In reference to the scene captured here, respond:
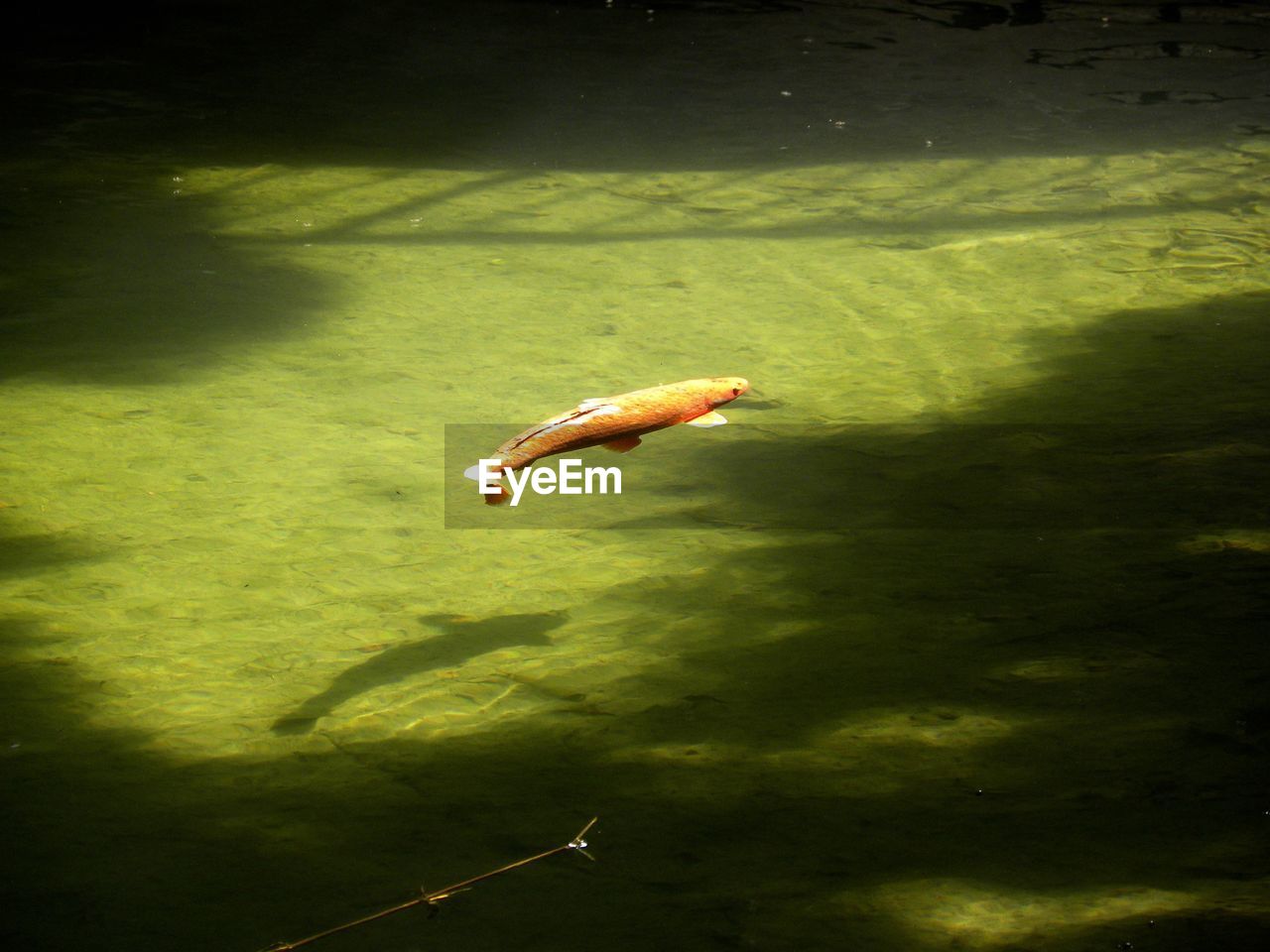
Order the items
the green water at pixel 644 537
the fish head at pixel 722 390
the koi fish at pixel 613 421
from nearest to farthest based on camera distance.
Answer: the green water at pixel 644 537 → the koi fish at pixel 613 421 → the fish head at pixel 722 390

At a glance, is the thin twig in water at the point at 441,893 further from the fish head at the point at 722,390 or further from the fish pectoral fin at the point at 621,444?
the fish head at the point at 722,390

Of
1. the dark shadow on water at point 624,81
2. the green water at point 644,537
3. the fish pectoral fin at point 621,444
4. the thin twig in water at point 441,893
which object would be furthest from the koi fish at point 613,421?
the dark shadow on water at point 624,81

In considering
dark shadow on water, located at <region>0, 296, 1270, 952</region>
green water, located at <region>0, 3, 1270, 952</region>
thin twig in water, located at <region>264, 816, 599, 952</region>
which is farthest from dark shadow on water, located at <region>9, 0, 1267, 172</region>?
thin twig in water, located at <region>264, 816, 599, 952</region>

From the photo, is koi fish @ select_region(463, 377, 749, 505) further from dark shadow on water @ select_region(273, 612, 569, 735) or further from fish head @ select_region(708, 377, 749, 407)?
dark shadow on water @ select_region(273, 612, 569, 735)

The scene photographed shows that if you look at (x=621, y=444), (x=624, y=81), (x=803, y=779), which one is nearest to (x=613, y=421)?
(x=621, y=444)

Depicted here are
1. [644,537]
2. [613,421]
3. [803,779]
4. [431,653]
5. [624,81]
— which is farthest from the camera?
[624,81]

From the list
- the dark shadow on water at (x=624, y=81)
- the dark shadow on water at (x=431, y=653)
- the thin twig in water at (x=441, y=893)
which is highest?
the dark shadow on water at (x=624, y=81)

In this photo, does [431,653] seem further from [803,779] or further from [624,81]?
[624,81]
